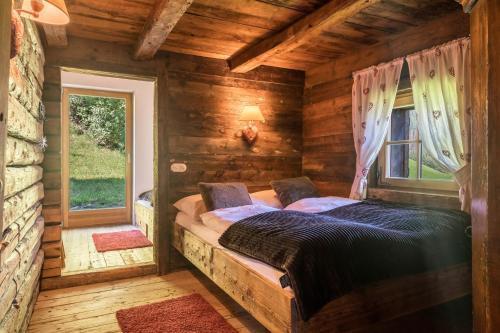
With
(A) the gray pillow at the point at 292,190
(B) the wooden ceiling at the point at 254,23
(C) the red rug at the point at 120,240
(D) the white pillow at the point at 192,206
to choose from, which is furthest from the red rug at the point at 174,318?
(B) the wooden ceiling at the point at 254,23

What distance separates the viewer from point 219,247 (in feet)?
7.52

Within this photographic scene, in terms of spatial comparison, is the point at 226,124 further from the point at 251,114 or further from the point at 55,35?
the point at 55,35

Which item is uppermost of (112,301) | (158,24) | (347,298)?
(158,24)

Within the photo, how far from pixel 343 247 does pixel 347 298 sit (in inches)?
9.6

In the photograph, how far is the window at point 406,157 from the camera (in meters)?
2.85

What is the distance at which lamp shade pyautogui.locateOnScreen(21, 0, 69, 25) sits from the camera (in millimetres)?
1379

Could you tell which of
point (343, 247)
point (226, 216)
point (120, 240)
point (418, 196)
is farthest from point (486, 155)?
point (120, 240)

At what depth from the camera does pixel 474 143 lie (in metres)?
0.81

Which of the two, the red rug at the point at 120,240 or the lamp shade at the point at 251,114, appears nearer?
the lamp shade at the point at 251,114

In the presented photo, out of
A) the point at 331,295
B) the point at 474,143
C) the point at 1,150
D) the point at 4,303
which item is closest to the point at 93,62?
the point at 4,303

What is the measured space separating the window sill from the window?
0.06 m

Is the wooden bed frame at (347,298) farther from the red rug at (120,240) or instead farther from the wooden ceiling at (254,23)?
the red rug at (120,240)

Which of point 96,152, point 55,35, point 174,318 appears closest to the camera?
point 174,318

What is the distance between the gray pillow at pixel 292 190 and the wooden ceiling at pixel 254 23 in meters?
1.25
